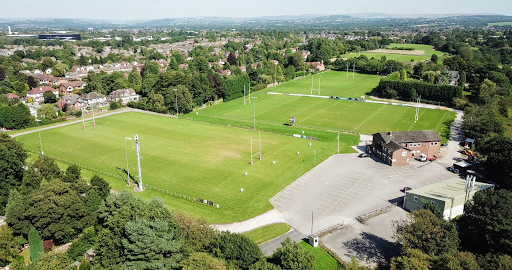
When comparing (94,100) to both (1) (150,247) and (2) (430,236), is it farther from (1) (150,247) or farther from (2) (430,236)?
(2) (430,236)

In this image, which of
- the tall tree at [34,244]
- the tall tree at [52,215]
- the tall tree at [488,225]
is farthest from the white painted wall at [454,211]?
the tall tree at [34,244]

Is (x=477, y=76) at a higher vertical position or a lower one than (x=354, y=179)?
higher

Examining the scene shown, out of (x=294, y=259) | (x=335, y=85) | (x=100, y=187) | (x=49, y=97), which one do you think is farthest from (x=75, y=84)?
(x=294, y=259)

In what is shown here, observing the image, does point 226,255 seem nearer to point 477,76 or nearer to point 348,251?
point 348,251

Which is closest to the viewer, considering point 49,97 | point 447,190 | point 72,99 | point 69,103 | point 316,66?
point 447,190

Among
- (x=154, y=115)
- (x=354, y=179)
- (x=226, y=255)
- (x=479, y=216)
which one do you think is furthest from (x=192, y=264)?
(x=154, y=115)

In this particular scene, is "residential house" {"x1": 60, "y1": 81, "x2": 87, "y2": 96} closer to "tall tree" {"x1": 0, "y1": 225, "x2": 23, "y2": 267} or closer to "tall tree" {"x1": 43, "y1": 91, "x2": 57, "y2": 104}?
"tall tree" {"x1": 43, "y1": 91, "x2": 57, "y2": 104}
